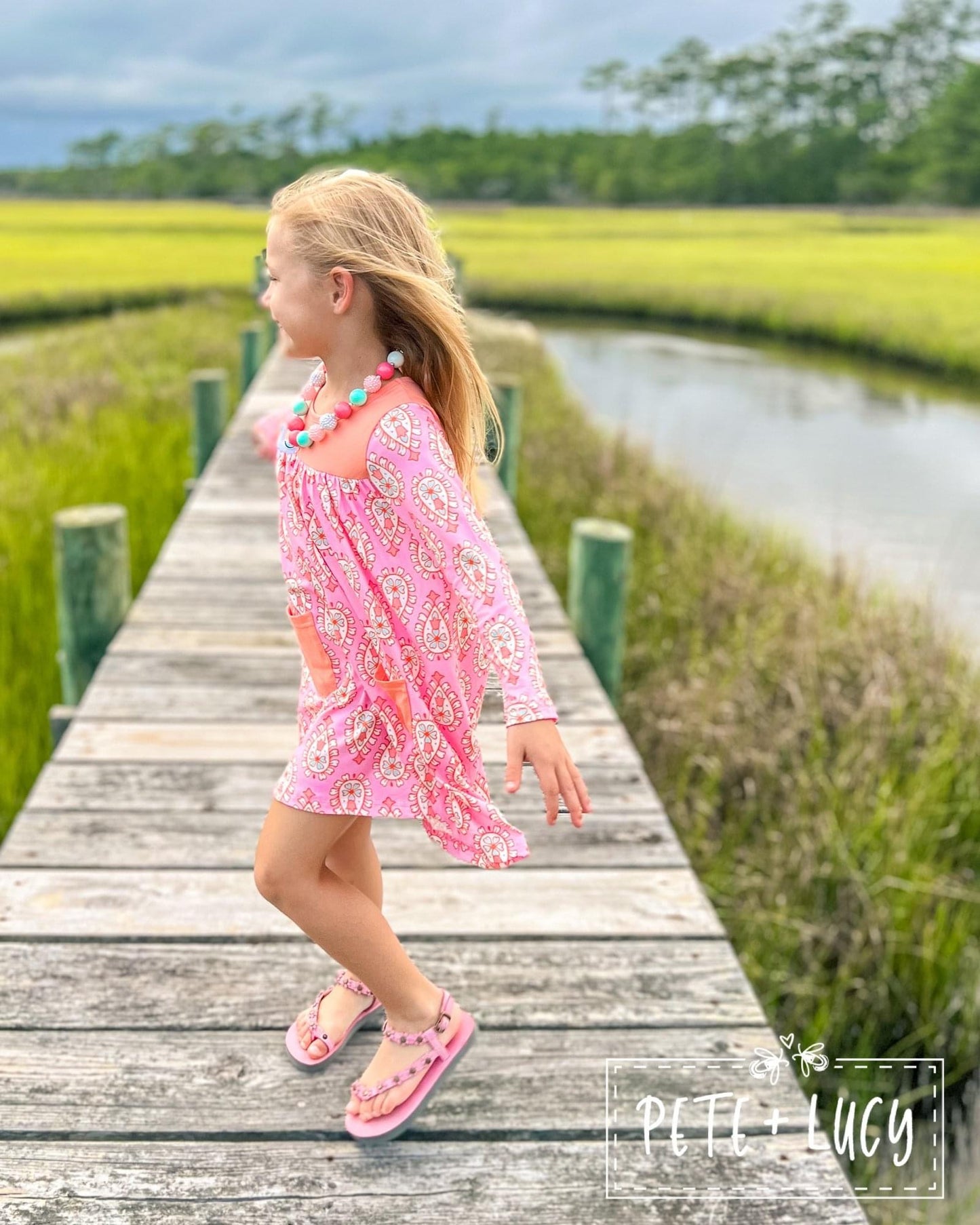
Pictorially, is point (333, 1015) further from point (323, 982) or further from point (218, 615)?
point (218, 615)

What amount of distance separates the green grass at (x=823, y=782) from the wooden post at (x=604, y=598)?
0.37 m

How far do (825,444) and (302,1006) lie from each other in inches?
462

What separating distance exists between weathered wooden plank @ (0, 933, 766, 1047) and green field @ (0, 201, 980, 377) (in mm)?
7064

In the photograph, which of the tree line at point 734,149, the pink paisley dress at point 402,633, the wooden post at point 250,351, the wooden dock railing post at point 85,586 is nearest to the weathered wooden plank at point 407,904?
the pink paisley dress at point 402,633

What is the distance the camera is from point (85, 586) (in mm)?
3520

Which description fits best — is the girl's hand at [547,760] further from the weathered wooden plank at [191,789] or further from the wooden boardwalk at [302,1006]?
the weathered wooden plank at [191,789]

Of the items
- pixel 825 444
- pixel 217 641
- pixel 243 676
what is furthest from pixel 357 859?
pixel 825 444

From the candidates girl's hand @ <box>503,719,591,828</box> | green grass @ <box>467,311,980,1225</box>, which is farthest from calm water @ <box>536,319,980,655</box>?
girl's hand @ <box>503,719,591,828</box>

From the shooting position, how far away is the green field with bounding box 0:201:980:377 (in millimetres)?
21359

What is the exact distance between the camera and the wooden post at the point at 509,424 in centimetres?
650

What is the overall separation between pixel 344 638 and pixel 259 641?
2.09 metres

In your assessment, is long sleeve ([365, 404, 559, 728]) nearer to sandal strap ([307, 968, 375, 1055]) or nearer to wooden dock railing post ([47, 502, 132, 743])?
sandal strap ([307, 968, 375, 1055])

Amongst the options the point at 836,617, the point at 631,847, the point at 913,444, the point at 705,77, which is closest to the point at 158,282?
the point at 913,444

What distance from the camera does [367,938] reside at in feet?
5.16
